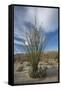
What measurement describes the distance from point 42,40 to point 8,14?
0.24 meters

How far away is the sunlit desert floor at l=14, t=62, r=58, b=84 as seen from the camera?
1.74 meters

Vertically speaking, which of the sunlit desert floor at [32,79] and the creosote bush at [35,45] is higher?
the creosote bush at [35,45]

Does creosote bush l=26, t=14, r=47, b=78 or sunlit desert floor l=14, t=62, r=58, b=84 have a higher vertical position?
creosote bush l=26, t=14, r=47, b=78

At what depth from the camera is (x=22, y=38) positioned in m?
1.75

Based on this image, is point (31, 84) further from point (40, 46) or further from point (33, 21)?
point (33, 21)

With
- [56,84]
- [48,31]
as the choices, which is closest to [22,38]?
[48,31]

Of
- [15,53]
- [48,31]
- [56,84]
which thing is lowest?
[56,84]

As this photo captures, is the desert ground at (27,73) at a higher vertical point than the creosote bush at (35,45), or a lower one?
lower

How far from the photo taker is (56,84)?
6.01 ft

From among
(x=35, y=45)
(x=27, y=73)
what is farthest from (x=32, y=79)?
(x=35, y=45)

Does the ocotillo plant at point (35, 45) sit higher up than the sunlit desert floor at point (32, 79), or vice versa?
the ocotillo plant at point (35, 45)

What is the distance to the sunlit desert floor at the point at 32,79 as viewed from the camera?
1.74m

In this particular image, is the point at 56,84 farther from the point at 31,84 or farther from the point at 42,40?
the point at 42,40
